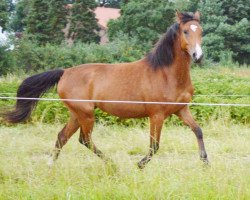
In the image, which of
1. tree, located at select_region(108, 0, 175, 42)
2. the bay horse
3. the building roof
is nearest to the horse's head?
the bay horse

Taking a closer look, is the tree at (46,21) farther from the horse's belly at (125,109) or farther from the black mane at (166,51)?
the black mane at (166,51)

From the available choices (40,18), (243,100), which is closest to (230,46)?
(40,18)

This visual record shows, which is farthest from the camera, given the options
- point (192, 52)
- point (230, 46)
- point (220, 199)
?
point (230, 46)

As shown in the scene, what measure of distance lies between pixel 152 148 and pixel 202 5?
81.3 feet

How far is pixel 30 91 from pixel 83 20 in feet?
80.9

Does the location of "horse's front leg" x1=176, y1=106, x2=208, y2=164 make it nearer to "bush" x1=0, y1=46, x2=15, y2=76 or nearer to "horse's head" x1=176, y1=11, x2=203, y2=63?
"horse's head" x1=176, y1=11, x2=203, y2=63

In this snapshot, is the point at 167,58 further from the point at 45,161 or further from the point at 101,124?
the point at 101,124

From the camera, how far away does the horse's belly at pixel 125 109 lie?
6055 millimetres

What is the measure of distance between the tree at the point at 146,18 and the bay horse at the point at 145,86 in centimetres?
2184

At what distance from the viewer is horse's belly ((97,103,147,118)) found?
238 inches

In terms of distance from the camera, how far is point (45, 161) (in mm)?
5945

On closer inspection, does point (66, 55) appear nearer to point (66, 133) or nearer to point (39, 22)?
point (39, 22)

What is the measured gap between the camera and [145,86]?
19.7ft

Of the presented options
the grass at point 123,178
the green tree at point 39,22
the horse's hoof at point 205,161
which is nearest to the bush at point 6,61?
the green tree at point 39,22
